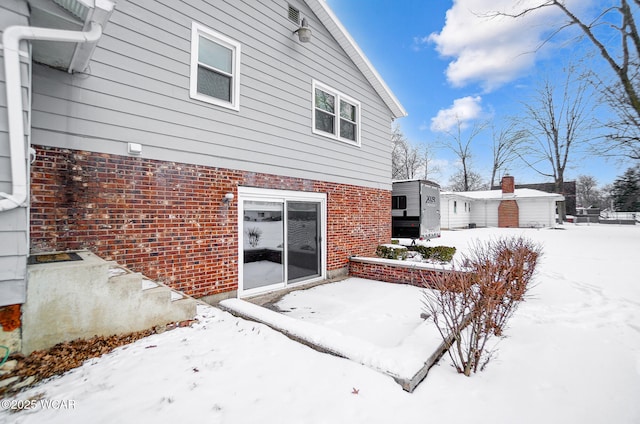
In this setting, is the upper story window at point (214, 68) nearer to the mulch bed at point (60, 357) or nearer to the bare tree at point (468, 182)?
the mulch bed at point (60, 357)

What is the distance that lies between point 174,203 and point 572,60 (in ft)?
60.4

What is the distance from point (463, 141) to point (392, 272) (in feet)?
105

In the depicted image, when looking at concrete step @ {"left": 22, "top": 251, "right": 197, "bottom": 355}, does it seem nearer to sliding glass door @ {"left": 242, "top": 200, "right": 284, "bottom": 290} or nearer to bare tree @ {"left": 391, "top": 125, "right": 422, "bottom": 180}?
sliding glass door @ {"left": 242, "top": 200, "right": 284, "bottom": 290}

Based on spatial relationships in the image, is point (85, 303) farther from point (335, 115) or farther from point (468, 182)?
point (468, 182)

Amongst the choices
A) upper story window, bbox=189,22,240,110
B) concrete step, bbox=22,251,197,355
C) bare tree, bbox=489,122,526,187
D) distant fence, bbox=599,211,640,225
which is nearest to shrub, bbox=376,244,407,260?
upper story window, bbox=189,22,240,110

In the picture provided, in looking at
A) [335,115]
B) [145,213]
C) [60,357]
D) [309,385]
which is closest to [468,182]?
[335,115]

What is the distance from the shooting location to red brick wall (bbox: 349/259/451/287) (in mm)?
6438

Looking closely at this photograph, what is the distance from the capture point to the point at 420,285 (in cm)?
657

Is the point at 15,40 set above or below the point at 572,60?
below

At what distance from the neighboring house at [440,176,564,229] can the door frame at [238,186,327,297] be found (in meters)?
18.0

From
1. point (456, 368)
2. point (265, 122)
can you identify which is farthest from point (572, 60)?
point (456, 368)

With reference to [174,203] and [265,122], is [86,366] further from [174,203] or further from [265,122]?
[265,122]

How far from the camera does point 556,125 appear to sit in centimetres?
2725

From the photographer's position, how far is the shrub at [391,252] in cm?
825
